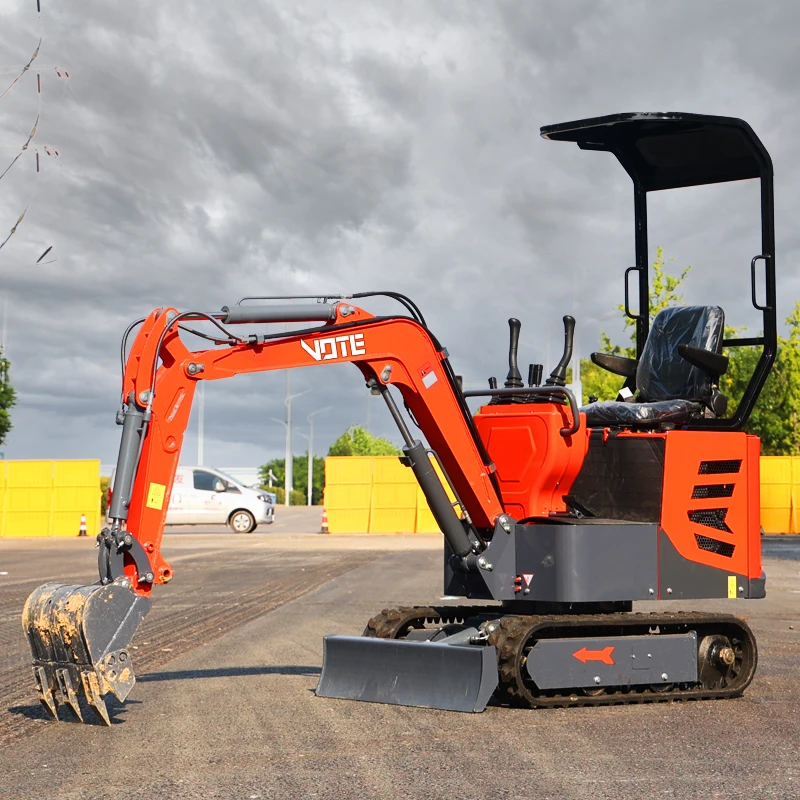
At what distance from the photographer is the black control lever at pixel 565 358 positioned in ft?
26.8

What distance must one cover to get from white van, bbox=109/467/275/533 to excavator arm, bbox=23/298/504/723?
88.9 feet

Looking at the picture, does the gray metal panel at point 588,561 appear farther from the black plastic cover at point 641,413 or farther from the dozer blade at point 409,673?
the black plastic cover at point 641,413

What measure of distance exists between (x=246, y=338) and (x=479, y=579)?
243 cm

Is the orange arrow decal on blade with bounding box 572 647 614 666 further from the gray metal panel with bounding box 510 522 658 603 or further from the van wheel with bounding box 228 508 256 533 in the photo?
the van wheel with bounding box 228 508 256 533

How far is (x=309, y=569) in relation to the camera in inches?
838

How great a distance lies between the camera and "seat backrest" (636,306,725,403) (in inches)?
347

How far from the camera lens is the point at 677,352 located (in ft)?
29.3

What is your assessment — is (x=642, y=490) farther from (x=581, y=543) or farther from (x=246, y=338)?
(x=246, y=338)

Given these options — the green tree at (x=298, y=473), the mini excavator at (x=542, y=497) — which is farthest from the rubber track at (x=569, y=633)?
the green tree at (x=298, y=473)

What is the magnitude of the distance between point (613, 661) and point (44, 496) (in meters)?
30.3

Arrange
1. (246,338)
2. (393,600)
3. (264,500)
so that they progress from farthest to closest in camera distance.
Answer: (264,500) → (393,600) → (246,338)

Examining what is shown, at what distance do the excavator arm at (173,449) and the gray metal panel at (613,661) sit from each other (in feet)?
2.95

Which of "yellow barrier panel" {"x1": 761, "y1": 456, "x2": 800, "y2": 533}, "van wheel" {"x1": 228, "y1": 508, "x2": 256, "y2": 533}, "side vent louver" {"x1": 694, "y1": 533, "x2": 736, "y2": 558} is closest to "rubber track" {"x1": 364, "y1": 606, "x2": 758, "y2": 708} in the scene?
"side vent louver" {"x1": 694, "y1": 533, "x2": 736, "y2": 558}

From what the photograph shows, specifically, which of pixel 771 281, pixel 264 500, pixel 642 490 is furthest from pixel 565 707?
pixel 264 500
